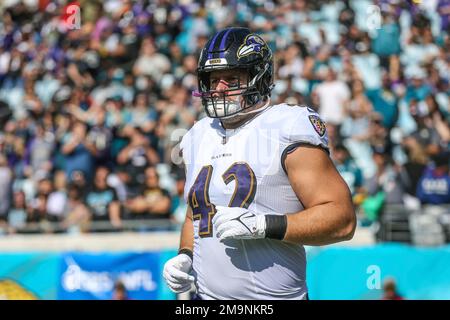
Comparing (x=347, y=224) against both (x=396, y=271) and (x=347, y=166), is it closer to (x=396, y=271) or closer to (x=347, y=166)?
(x=396, y=271)

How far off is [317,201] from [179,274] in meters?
0.73

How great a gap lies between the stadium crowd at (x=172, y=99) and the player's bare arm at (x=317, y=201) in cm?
607

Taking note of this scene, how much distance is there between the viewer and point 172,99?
12836 mm

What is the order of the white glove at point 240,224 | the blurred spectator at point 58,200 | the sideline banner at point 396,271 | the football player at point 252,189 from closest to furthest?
the white glove at point 240,224
the football player at point 252,189
the sideline banner at point 396,271
the blurred spectator at point 58,200

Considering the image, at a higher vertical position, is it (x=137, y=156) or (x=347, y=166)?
(x=137, y=156)

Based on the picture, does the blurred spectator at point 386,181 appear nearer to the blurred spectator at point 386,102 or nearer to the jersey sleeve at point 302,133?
the blurred spectator at point 386,102

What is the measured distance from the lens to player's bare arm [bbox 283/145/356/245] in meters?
3.93

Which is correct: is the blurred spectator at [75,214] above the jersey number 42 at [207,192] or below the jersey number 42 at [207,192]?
below

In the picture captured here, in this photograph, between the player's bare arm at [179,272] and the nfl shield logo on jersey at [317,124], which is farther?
the player's bare arm at [179,272]

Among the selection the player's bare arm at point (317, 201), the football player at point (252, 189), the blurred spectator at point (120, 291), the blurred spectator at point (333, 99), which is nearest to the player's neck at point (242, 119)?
the football player at point (252, 189)

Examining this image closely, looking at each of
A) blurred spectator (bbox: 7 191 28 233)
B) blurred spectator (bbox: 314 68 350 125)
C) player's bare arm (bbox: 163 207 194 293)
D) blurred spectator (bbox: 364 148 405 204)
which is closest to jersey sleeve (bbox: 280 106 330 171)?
player's bare arm (bbox: 163 207 194 293)

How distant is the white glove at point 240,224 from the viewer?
3852mm

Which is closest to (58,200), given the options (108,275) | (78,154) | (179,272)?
(78,154)

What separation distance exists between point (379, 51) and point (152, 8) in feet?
14.2
